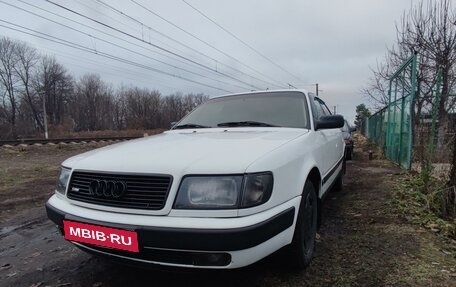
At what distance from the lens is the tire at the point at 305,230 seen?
8.49 feet

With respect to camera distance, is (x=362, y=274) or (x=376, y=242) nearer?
(x=362, y=274)

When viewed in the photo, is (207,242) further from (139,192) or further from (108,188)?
(108,188)

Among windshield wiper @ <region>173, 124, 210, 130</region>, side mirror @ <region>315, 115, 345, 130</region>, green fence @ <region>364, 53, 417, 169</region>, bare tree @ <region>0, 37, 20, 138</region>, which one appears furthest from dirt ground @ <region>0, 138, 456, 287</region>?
bare tree @ <region>0, 37, 20, 138</region>

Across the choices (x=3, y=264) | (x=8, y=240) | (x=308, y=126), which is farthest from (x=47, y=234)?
(x=308, y=126)

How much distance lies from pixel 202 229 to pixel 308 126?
5.92 feet

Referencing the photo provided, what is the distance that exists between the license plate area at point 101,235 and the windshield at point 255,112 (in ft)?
5.73

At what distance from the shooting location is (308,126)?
3443 millimetres

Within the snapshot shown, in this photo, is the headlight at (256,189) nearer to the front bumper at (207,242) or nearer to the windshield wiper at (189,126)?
the front bumper at (207,242)

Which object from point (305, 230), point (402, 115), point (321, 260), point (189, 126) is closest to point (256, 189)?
point (305, 230)

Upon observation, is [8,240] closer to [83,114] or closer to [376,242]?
[376,242]

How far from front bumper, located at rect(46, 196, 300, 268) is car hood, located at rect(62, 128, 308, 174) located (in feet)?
0.99

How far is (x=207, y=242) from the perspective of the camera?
2008mm

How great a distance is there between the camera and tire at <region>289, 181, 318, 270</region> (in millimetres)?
2588

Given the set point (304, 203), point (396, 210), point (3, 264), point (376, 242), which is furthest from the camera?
point (396, 210)
